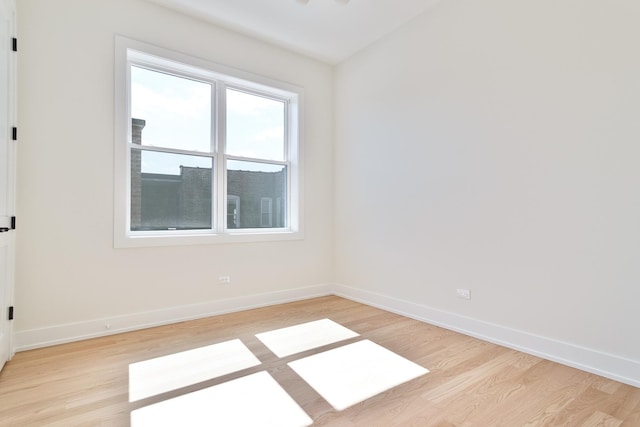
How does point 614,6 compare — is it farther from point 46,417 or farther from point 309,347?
point 46,417

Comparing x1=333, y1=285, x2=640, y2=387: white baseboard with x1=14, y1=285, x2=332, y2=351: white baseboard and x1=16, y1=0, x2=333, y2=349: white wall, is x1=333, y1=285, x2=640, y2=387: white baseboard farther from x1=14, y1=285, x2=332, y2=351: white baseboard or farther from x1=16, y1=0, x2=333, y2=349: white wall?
x1=16, y1=0, x2=333, y2=349: white wall

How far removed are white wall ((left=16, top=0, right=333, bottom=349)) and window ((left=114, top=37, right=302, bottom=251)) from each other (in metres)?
0.12

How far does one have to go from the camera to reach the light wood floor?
1.72m

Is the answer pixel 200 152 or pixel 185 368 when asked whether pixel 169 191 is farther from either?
pixel 185 368

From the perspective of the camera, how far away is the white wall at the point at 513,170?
215 cm

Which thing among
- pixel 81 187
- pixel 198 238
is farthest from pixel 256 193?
pixel 81 187

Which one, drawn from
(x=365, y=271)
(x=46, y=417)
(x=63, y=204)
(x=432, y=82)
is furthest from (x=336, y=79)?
(x=46, y=417)

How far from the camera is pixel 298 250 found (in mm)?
4211

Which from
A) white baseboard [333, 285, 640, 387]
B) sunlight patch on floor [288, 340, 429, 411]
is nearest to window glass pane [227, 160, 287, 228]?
white baseboard [333, 285, 640, 387]

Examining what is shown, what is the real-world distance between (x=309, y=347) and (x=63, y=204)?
2.45 m

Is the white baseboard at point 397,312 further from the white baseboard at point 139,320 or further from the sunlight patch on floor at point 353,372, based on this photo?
the sunlight patch on floor at point 353,372

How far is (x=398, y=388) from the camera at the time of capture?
2000mm

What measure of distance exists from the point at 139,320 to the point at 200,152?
184 cm

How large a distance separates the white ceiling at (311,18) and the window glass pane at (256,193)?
155 centimetres
